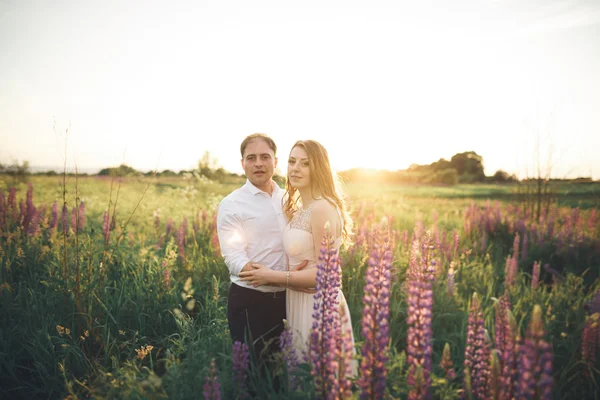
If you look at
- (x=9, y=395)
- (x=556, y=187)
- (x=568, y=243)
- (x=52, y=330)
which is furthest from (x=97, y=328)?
(x=556, y=187)

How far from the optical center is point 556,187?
10430mm

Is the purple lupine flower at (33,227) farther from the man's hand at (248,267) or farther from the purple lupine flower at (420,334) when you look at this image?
the purple lupine flower at (420,334)

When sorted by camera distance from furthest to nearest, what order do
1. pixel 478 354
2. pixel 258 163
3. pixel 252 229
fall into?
pixel 258 163 → pixel 252 229 → pixel 478 354

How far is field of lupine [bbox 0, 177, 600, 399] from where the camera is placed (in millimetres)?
1694

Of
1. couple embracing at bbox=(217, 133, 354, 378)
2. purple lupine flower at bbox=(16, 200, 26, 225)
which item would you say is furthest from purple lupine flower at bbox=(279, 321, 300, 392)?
purple lupine flower at bbox=(16, 200, 26, 225)

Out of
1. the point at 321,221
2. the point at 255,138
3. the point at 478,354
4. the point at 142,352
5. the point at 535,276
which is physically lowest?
the point at 142,352

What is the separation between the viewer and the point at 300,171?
344 centimetres

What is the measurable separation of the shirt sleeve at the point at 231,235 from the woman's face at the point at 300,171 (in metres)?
0.68

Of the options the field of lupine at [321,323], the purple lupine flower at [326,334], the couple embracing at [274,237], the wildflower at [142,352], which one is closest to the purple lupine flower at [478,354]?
the field of lupine at [321,323]

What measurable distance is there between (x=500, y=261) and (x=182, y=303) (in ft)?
19.6

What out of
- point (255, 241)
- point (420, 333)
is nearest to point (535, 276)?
point (255, 241)

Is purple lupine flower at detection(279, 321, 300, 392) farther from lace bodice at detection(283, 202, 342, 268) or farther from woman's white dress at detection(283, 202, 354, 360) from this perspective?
lace bodice at detection(283, 202, 342, 268)

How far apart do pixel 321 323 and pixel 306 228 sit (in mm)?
1432

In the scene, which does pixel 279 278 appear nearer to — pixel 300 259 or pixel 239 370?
pixel 300 259
